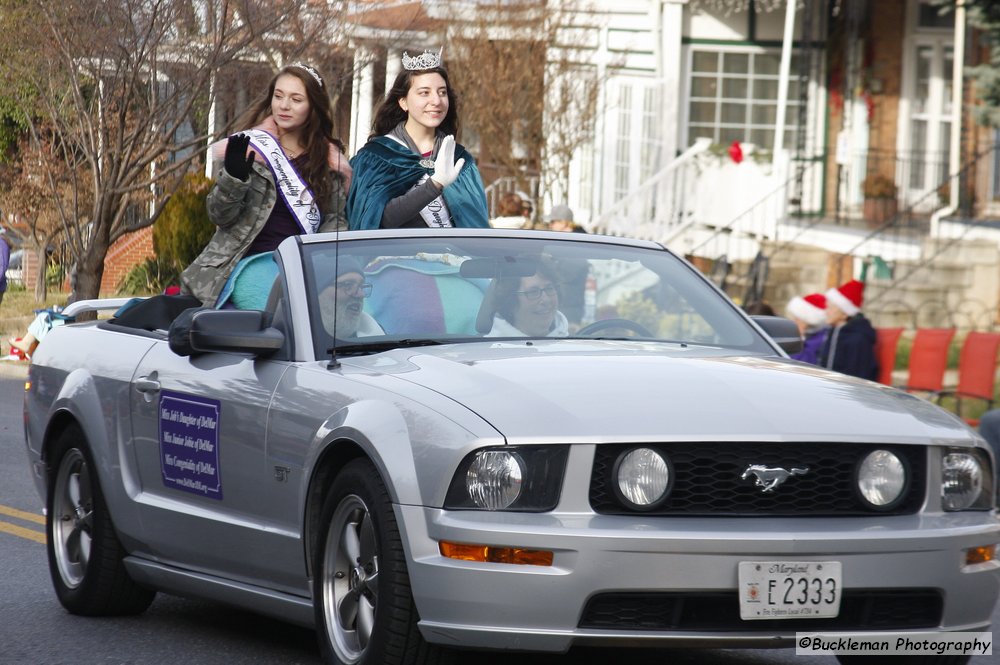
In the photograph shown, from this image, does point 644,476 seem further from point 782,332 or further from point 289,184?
point 289,184

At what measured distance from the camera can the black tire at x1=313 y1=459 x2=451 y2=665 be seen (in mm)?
4840

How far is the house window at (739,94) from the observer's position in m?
26.4

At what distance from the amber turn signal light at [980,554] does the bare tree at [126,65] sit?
1513 cm

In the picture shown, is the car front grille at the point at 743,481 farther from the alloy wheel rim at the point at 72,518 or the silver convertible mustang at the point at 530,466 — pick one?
the alloy wheel rim at the point at 72,518

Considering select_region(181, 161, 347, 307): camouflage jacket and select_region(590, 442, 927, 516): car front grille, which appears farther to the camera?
select_region(181, 161, 347, 307): camouflage jacket

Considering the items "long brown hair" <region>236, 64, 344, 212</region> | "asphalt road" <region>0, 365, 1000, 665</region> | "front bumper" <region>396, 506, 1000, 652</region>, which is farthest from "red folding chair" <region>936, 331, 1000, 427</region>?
"front bumper" <region>396, 506, 1000, 652</region>

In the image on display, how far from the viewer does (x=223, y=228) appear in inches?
293

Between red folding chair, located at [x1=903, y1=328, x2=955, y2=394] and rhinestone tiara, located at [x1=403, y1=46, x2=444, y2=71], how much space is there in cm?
654

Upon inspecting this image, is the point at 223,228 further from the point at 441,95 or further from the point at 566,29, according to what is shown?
the point at 566,29

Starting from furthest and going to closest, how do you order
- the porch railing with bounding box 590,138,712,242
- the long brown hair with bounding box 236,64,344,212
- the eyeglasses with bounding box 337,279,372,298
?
the porch railing with bounding box 590,138,712,242 → the long brown hair with bounding box 236,64,344,212 → the eyeglasses with bounding box 337,279,372,298

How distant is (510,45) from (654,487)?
20.8 m

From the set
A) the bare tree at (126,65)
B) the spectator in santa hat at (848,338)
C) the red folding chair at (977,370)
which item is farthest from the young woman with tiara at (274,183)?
the bare tree at (126,65)

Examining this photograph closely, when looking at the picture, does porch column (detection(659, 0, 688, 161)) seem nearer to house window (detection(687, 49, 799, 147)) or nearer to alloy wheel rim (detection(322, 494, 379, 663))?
house window (detection(687, 49, 799, 147))

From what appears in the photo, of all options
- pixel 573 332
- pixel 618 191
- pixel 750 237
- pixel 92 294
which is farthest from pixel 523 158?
pixel 573 332
